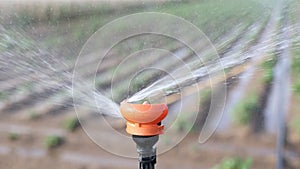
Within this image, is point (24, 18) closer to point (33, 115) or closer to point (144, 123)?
point (33, 115)

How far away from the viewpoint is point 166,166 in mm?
2203

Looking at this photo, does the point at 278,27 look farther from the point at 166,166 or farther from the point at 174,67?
the point at 174,67

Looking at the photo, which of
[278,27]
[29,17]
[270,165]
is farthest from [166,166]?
[29,17]

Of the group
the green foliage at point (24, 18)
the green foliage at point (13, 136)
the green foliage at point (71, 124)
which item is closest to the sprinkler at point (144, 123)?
the green foliage at point (71, 124)

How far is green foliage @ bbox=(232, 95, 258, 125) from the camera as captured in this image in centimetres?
221

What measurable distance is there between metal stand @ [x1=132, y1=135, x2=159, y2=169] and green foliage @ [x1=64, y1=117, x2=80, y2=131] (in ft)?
4.37

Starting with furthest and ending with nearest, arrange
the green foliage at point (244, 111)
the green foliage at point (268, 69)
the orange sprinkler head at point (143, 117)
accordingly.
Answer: the green foliage at point (268, 69)
the green foliage at point (244, 111)
the orange sprinkler head at point (143, 117)

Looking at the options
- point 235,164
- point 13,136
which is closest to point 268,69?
point 235,164

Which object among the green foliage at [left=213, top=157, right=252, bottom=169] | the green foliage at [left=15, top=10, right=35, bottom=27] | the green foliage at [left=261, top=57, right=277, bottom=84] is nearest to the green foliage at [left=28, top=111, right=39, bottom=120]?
the green foliage at [left=15, top=10, right=35, bottom=27]

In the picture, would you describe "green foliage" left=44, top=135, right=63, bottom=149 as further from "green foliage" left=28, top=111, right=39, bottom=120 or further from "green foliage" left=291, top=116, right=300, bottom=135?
"green foliage" left=291, top=116, right=300, bottom=135

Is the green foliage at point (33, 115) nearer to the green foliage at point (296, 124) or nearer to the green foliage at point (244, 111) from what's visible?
the green foliage at point (244, 111)

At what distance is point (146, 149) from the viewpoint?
107cm

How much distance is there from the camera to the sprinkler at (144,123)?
3.33 feet

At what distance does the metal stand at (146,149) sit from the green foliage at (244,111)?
47.5 inches
